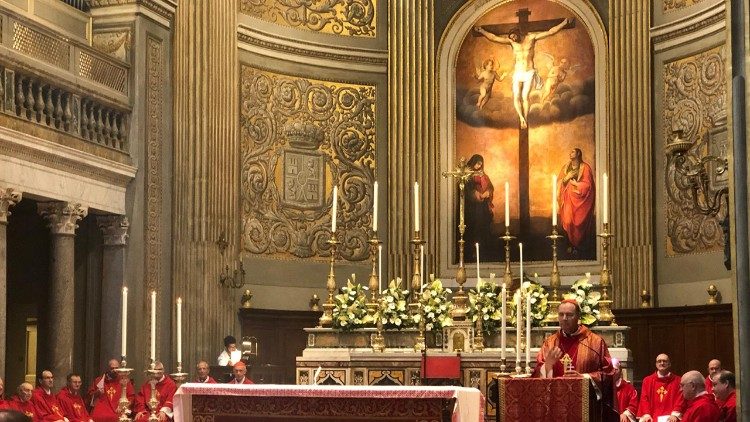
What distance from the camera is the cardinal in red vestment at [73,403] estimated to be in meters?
15.3

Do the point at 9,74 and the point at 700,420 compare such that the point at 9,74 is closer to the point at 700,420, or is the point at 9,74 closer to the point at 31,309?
the point at 31,309

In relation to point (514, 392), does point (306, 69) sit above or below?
above

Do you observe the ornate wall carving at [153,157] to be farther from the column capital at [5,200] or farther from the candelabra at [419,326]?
the candelabra at [419,326]

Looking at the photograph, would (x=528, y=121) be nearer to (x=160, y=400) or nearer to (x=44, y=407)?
(x=160, y=400)

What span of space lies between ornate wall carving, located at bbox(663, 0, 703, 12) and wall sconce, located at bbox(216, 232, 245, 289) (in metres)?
7.95

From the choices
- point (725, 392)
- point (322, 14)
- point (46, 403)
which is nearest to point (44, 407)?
point (46, 403)

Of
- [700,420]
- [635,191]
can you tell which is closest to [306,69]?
[635,191]

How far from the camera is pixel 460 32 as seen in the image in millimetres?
22484

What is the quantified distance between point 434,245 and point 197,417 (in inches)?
493

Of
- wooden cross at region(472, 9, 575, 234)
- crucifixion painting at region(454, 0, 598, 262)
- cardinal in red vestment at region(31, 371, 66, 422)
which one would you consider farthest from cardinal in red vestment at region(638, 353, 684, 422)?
wooden cross at region(472, 9, 575, 234)

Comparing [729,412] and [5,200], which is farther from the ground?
[5,200]

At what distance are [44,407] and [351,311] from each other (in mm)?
3766

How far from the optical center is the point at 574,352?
31.6ft

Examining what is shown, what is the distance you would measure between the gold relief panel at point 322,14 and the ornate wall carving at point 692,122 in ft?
17.8
